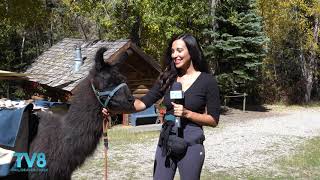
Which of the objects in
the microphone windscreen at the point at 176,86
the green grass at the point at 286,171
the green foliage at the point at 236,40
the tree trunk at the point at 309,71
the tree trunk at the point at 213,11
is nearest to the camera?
the microphone windscreen at the point at 176,86

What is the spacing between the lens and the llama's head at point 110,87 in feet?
13.4

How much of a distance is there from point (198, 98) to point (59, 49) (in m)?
17.1

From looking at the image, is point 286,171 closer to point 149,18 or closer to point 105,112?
point 105,112

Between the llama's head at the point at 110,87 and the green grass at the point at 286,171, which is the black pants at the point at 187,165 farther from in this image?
the green grass at the point at 286,171

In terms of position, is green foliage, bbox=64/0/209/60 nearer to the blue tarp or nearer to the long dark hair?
the long dark hair

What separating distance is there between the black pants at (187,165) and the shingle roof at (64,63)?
11389mm

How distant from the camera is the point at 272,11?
25.0 metres

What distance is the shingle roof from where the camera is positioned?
15.9 m

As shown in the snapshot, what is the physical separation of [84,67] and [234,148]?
7077 millimetres

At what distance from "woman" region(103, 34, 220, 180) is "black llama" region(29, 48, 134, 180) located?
568mm

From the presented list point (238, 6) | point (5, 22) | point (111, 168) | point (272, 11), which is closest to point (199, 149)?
point (111, 168)

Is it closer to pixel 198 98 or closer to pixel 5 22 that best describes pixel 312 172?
pixel 198 98

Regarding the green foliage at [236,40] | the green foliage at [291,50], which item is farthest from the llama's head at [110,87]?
the green foliage at [291,50]

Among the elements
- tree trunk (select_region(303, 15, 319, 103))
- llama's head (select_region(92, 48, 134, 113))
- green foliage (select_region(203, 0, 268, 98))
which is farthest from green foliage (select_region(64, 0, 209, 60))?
llama's head (select_region(92, 48, 134, 113))
